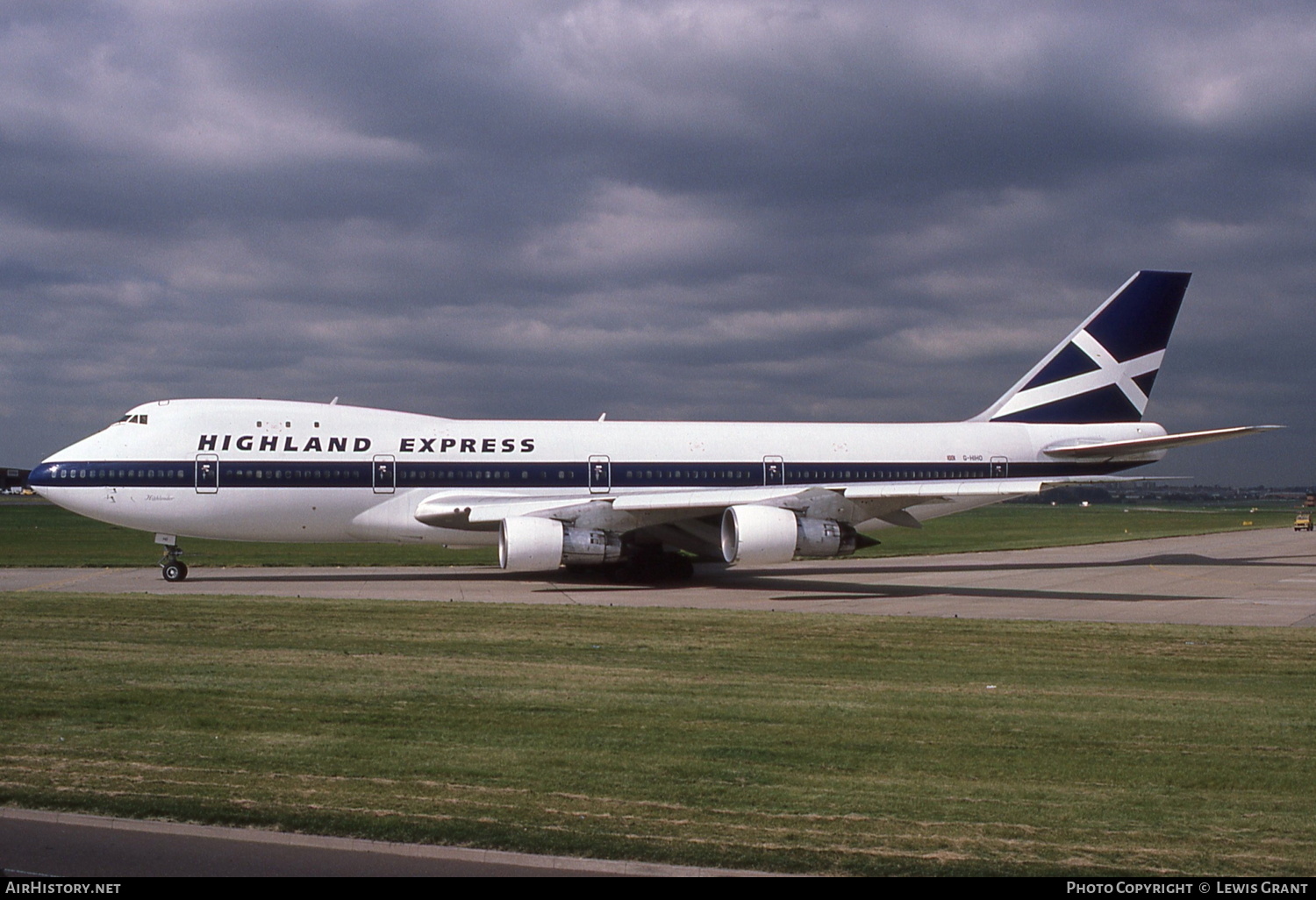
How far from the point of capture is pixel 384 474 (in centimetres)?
2633

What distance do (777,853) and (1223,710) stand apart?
22.5 ft

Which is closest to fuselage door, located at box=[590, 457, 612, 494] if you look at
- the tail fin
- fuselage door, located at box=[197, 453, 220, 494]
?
A: fuselage door, located at box=[197, 453, 220, 494]

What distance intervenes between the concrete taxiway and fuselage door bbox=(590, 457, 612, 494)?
90.5 inches

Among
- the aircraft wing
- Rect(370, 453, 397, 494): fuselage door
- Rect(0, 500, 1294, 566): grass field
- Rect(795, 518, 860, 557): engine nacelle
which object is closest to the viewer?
Rect(795, 518, 860, 557): engine nacelle

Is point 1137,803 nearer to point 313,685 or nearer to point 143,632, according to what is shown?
point 313,685

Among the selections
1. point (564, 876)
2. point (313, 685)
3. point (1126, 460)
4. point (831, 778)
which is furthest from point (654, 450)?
point (564, 876)

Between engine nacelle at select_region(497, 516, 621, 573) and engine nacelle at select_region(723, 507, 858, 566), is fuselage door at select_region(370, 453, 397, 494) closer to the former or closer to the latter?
engine nacelle at select_region(497, 516, 621, 573)

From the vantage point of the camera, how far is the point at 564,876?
19.8 ft

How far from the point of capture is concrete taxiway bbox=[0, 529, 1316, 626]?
21.7 meters

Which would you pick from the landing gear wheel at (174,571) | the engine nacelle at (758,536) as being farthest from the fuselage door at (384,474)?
the engine nacelle at (758,536)

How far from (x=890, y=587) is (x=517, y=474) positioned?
926cm

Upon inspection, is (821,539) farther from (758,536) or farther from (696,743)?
(696,743)

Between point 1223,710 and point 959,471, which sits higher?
point 959,471

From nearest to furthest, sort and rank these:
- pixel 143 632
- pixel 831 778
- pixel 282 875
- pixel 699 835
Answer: pixel 282 875
pixel 699 835
pixel 831 778
pixel 143 632
